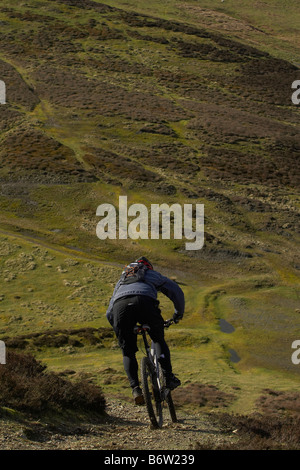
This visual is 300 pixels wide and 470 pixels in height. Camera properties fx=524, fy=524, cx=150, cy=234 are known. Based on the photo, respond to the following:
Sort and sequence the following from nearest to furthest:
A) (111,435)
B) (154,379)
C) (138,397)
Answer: (138,397)
(154,379)
(111,435)

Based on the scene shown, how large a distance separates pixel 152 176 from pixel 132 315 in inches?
2487

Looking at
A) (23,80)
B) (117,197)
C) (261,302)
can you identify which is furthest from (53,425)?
(23,80)

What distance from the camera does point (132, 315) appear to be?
31.6 feet

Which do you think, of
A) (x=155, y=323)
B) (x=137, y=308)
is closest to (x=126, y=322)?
(x=137, y=308)

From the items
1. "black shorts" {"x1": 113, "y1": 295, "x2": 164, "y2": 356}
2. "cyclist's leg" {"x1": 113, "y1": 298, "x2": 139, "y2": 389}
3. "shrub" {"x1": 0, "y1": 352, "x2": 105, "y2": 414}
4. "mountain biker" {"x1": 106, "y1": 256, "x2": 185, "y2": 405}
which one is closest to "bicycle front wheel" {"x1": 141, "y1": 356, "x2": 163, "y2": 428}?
"mountain biker" {"x1": 106, "y1": 256, "x2": 185, "y2": 405}

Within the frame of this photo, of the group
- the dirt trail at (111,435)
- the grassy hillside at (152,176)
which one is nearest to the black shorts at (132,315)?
the dirt trail at (111,435)

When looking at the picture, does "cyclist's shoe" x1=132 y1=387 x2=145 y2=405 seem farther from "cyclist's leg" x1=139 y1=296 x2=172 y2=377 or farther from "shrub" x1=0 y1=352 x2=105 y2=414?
"shrub" x1=0 y1=352 x2=105 y2=414

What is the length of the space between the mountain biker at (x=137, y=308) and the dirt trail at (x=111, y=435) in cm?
102

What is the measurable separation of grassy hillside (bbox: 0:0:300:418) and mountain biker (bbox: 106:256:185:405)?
825cm

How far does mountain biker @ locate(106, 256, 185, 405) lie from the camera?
959 centimetres

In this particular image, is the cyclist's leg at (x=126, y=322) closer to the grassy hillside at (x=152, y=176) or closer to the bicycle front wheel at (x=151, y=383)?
the bicycle front wheel at (x=151, y=383)

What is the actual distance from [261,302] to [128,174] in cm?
3535

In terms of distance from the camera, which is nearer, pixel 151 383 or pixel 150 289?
pixel 150 289

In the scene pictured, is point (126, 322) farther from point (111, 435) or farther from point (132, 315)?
A: point (111, 435)
